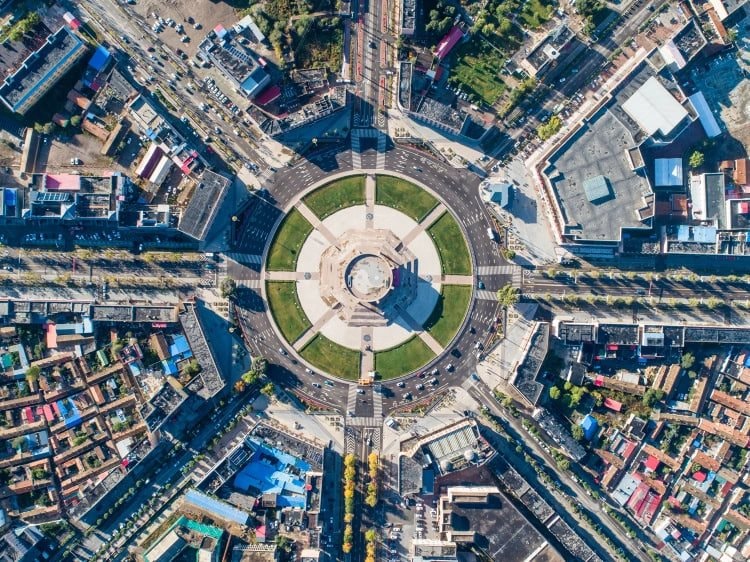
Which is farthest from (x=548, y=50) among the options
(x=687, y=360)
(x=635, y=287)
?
(x=687, y=360)

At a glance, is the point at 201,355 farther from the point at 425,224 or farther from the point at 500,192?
the point at 500,192

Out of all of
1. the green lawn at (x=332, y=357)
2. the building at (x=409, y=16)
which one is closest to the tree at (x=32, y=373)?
the green lawn at (x=332, y=357)

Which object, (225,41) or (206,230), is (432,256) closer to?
(206,230)

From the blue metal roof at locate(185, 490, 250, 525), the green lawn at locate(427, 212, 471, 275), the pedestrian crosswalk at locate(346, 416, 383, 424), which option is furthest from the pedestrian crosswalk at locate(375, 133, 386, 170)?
the blue metal roof at locate(185, 490, 250, 525)

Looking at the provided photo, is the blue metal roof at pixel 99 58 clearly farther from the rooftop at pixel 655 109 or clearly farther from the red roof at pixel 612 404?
the red roof at pixel 612 404

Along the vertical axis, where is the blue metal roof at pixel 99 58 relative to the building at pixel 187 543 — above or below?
above

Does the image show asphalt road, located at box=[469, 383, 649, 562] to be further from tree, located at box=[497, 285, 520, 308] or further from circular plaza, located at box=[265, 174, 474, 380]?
tree, located at box=[497, 285, 520, 308]
